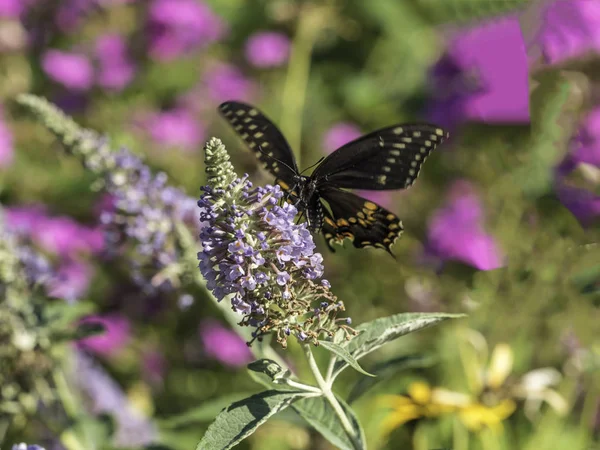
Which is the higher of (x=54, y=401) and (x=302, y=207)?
(x=302, y=207)

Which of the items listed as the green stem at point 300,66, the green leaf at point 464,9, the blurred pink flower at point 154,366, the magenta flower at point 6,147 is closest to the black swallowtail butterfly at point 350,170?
the green leaf at point 464,9

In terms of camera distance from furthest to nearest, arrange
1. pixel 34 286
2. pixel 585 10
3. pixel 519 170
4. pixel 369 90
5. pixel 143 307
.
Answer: pixel 369 90
pixel 143 307
pixel 519 170
pixel 585 10
pixel 34 286

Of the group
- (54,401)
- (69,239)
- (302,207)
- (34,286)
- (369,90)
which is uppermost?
(369,90)

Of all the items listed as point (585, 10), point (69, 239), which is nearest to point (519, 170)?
point (585, 10)

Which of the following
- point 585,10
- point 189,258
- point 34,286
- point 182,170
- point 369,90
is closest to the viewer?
point 189,258

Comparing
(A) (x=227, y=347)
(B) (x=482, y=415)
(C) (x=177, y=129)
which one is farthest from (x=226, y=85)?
(B) (x=482, y=415)

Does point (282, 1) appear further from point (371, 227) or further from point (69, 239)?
point (371, 227)

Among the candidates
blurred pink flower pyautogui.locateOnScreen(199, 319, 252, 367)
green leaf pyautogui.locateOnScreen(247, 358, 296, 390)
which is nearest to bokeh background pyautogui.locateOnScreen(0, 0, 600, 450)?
blurred pink flower pyautogui.locateOnScreen(199, 319, 252, 367)
